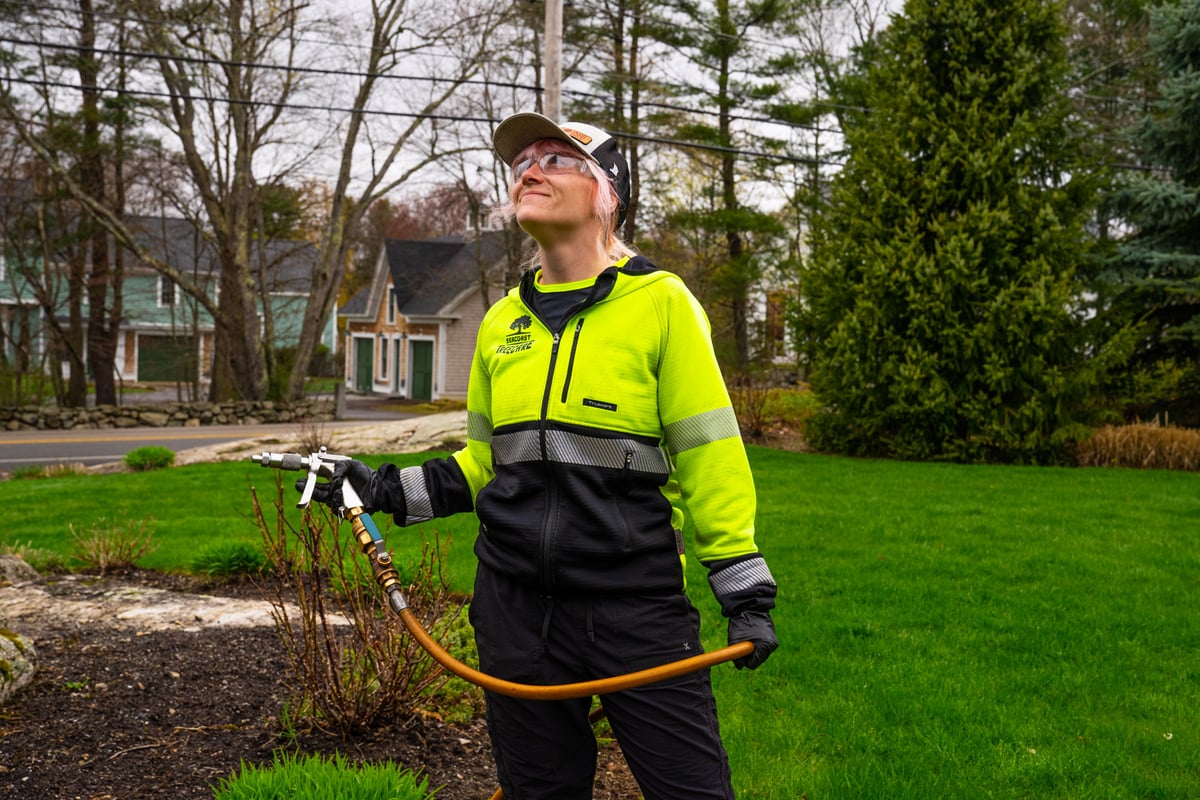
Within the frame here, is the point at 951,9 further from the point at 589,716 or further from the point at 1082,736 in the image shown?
the point at 589,716

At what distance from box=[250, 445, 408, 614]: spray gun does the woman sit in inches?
8.4

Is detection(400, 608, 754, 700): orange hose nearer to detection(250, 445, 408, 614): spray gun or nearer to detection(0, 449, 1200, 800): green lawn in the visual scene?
detection(250, 445, 408, 614): spray gun

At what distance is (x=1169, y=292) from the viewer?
1405 centimetres

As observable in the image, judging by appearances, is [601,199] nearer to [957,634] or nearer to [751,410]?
[957,634]

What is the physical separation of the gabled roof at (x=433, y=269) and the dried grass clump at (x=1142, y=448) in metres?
23.5

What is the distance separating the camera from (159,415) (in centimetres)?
2383

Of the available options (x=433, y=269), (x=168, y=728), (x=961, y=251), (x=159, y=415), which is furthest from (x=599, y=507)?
(x=433, y=269)

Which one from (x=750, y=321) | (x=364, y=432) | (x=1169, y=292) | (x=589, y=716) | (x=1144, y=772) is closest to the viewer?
(x=589, y=716)

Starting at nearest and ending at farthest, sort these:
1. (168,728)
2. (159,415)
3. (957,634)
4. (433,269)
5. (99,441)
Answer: (168,728) → (957,634) → (99,441) → (159,415) → (433,269)

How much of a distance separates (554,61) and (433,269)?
25.4 meters

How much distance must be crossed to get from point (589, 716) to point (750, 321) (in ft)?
85.9

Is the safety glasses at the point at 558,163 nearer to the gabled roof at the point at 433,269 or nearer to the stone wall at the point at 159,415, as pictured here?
the stone wall at the point at 159,415

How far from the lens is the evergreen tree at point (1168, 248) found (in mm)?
13609

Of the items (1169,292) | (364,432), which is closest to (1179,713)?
(1169,292)
